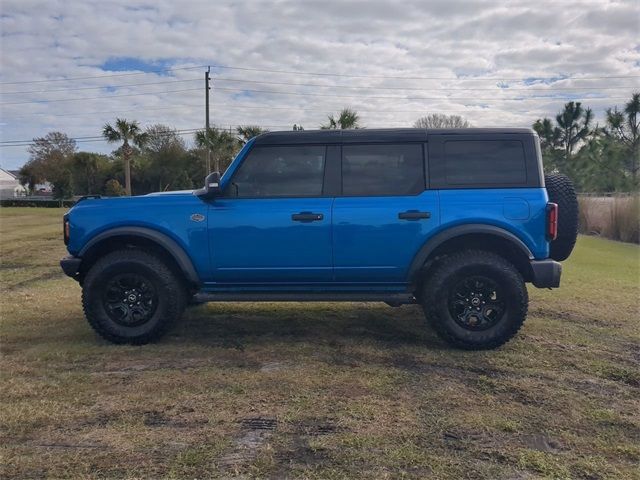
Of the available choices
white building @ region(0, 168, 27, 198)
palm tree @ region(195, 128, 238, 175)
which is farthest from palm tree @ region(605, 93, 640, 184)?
white building @ region(0, 168, 27, 198)

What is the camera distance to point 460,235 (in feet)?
14.2

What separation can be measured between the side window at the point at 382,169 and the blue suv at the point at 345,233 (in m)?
0.01

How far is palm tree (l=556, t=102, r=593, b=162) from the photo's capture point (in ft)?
99.5

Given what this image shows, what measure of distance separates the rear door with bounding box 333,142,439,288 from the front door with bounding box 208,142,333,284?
6.5 inches

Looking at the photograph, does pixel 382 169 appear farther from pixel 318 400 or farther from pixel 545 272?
pixel 318 400

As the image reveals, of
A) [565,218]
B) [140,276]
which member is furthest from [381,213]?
[140,276]

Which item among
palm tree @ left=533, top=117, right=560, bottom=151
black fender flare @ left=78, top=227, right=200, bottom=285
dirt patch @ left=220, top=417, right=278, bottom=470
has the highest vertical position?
palm tree @ left=533, top=117, right=560, bottom=151

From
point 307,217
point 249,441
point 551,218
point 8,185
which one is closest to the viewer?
point 249,441

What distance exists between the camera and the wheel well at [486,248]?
174 inches

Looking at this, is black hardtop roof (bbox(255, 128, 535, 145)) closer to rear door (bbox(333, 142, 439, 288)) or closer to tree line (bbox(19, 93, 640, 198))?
rear door (bbox(333, 142, 439, 288))

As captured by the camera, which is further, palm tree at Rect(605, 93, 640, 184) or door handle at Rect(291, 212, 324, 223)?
palm tree at Rect(605, 93, 640, 184)

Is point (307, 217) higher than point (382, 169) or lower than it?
lower

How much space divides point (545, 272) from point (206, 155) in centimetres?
3363

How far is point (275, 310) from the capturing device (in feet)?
19.3
